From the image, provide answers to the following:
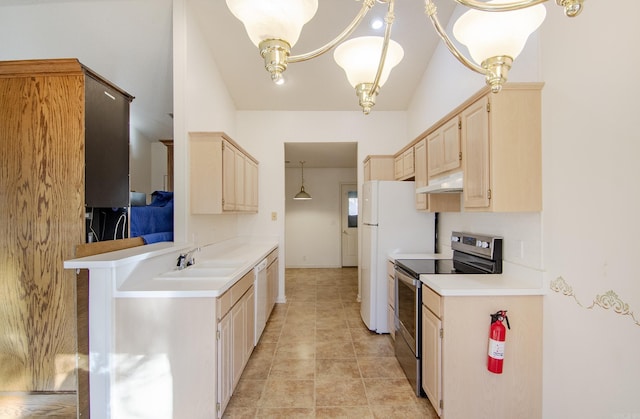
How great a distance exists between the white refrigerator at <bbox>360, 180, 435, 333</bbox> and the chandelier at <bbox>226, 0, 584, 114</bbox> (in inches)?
77.5

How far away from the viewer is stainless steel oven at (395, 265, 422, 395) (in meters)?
2.12

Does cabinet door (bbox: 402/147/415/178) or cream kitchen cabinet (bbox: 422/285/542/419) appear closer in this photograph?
cream kitchen cabinet (bbox: 422/285/542/419)

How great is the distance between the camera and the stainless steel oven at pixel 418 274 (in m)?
2.12

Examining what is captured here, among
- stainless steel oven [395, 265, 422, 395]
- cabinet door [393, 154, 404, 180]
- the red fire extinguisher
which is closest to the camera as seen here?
the red fire extinguisher

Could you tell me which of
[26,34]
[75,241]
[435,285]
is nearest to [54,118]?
[75,241]

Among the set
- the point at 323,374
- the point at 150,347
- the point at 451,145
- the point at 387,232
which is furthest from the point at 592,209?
the point at 150,347

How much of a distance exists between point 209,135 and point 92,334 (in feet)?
5.92

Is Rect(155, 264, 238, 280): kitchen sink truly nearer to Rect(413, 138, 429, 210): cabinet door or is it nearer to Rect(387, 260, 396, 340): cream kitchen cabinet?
Rect(387, 260, 396, 340): cream kitchen cabinet

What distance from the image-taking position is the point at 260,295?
9.83 ft

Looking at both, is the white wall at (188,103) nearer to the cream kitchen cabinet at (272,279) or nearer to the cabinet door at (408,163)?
the cream kitchen cabinet at (272,279)

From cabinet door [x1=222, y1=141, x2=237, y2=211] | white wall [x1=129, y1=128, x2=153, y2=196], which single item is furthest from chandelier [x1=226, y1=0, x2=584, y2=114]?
white wall [x1=129, y1=128, x2=153, y2=196]

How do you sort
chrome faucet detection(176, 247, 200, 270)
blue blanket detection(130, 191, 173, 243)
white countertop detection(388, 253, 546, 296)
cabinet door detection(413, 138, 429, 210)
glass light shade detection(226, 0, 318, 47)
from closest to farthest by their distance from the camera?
glass light shade detection(226, 0, 318, 47) < white countertop detection(388, 253, 546, 296) < chrome faucet detection(176, 247, 200, 270) < blue blanket detection(130, 191, 173, 243) < cabinet door detection(413, 138, 429, 210)

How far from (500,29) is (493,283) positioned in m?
1.50

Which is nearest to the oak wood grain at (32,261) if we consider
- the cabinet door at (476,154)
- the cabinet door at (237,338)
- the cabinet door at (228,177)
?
the cabinet door at (237,338)
